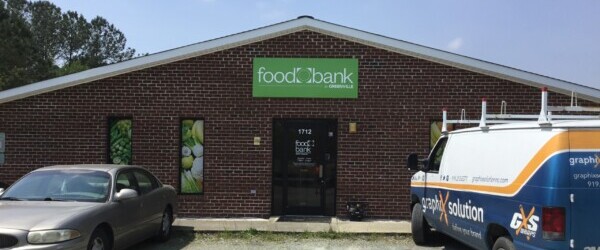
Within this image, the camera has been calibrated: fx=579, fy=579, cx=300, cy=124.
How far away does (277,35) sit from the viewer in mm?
12156

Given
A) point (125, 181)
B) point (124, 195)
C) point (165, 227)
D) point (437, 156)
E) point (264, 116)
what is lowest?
point (165, 227)

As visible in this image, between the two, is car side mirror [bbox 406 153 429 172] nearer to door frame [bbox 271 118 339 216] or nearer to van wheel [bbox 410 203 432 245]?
van wheel [bbox 410 203 432 245]

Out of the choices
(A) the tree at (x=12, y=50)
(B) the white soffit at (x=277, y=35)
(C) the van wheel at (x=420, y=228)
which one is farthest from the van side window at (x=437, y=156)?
(A) the tree at (x=12, y=50)

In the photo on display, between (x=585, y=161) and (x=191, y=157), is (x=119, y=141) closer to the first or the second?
(x=191, y=157)

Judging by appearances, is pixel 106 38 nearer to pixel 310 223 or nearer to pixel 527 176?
pixel 310 223

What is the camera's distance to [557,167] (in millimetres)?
5344

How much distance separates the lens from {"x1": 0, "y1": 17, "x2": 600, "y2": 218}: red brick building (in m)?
12.1

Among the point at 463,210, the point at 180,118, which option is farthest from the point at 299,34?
the point at 463,210

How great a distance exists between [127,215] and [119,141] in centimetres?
474

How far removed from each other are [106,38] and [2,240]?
245 ft

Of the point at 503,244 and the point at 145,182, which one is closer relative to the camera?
the point at 503,244

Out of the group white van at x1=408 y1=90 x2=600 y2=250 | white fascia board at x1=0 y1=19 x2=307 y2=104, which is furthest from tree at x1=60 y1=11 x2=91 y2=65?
white van at x1=408 y1=90 x2=600 y2=250

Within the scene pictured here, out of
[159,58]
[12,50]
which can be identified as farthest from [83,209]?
[12,50]

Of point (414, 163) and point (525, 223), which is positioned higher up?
point (414, 163)
